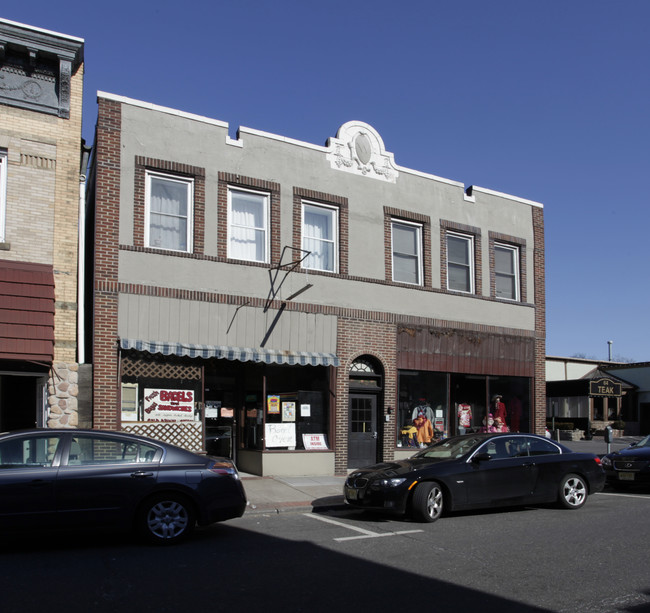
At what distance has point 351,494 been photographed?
435 inches

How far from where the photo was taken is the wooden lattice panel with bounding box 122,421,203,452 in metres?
13.9

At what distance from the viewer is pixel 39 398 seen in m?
14.0

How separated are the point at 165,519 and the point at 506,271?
14076mm

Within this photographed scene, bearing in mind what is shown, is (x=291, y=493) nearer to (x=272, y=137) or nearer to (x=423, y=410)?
(x=423, y=410)

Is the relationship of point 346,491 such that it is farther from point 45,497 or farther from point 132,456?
point 45,497

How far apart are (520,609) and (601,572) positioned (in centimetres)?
171

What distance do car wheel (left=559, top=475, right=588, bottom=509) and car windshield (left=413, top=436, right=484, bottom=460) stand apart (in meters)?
1.66

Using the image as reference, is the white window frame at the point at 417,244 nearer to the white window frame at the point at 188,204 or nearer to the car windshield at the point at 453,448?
the white window frame at the point at 188,204

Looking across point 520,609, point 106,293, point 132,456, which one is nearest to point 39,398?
point 106,293

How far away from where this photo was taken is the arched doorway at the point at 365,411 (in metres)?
17.0

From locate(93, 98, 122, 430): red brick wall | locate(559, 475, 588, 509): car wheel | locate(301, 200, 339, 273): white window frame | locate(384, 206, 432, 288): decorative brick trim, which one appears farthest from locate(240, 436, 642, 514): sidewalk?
locate(384, 206, 432, 288): decorative brick trim

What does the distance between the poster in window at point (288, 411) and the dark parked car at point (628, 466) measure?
665 cm

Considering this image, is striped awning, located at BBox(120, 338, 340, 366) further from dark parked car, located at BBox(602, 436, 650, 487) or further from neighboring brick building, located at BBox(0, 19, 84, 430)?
dark parked car, located at BBox(602, 436, 650, 487)

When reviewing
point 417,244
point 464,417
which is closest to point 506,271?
point 417,244
